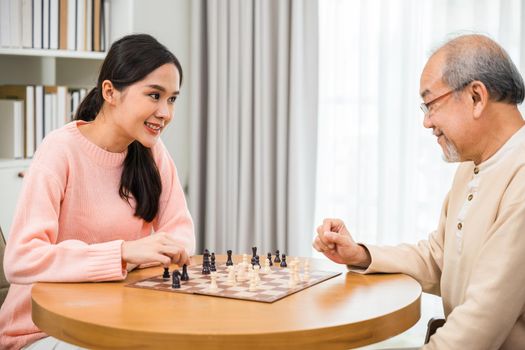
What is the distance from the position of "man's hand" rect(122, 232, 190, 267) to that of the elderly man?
1.52ft

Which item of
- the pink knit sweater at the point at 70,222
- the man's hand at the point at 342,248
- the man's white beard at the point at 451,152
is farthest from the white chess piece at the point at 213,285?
the man's white beard at the point at 451,152

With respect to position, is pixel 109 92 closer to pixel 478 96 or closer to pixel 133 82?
pixel 133 82

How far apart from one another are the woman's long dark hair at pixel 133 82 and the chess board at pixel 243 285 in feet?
1.06

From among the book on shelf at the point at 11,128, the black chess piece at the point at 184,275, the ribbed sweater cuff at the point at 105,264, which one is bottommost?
the black chess piece at the point at 184,275

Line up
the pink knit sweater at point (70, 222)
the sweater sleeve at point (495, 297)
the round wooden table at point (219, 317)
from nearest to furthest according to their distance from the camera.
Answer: the round wooden table at point (219, 317) → the sweater sleeve at point (495, 297) → the pink knit sweater at point (70, 222)

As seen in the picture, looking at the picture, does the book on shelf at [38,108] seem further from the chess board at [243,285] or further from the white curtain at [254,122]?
the chess board at [243,285]

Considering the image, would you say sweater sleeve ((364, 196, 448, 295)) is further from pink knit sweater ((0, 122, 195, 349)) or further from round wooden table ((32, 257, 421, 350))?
pink knit sweater ((0, 122, 195, 349))

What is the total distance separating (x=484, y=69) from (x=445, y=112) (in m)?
0.16

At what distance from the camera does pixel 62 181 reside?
7.14 feet

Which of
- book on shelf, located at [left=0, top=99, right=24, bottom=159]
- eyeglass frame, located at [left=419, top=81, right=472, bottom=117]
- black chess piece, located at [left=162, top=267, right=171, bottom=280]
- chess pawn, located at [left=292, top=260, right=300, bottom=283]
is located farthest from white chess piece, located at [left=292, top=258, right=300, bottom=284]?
book on shelf, located at [left=0, top=99, right=24, bottom=159]

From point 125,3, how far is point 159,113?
1456 millimetres

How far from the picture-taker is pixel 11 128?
3.29m

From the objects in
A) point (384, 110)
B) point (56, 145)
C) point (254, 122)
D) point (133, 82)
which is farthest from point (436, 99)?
point (254, 122)

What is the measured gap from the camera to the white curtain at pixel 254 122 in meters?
4.02
